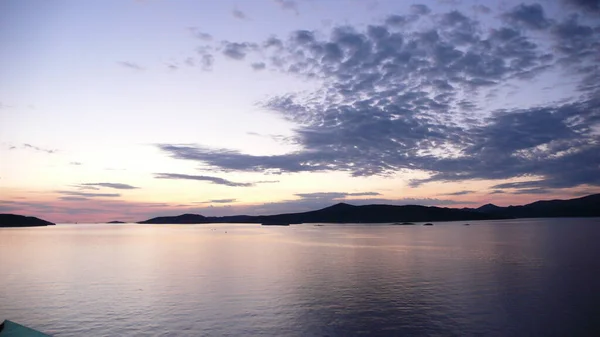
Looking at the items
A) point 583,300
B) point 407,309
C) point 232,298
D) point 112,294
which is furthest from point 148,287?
point 583,300

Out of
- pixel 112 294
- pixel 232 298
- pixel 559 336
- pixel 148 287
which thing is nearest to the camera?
pixel 559 336

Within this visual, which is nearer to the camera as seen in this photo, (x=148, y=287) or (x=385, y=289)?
(x=385, y=289)

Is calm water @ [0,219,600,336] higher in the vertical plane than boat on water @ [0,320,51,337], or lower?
lower

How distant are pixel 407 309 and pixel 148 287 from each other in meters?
28.4

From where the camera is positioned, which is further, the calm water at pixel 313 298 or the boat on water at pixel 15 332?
the calm water at pixel 313 298

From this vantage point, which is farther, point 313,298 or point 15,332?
point 313,298

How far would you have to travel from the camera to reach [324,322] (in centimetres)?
2955

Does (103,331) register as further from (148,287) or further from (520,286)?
(520,286)

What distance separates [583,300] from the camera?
35.2 metres

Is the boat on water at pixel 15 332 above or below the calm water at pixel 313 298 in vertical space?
above

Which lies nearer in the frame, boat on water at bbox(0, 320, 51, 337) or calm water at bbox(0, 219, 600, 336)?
boat on water at bbox(0, 320, 51, 337)

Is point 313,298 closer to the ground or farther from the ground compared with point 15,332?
closer to the ground

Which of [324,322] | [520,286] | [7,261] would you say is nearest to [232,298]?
[324,322]

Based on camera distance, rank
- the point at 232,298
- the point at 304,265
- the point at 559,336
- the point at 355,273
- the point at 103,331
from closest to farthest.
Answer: the point at 559,336
the point at 103,331
the point at 232,298
the point at 355,273
the point at 304,265
